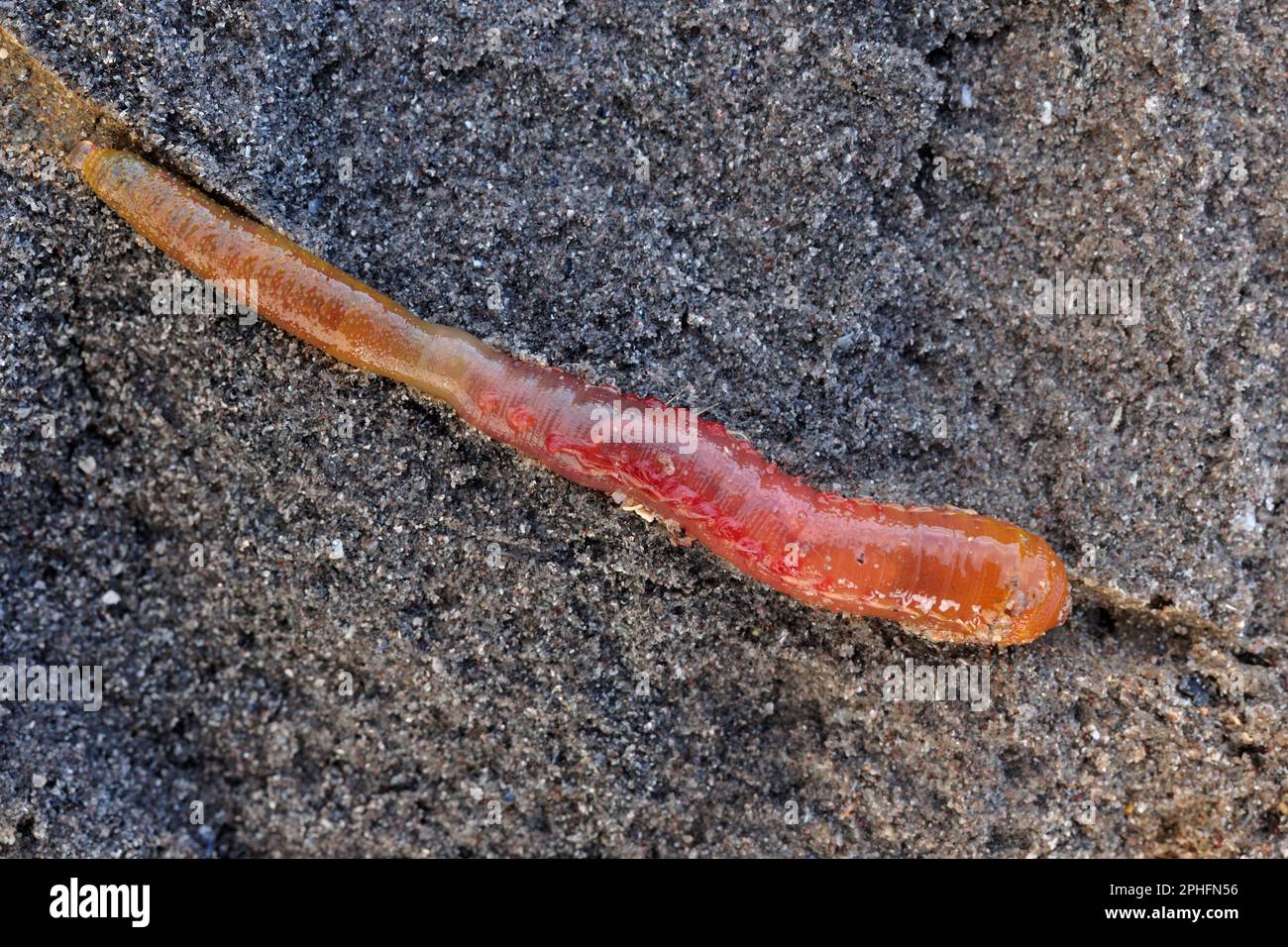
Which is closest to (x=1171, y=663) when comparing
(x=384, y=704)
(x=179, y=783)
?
(x=384, y=704)

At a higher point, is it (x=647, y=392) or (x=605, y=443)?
(x=647, y=392)

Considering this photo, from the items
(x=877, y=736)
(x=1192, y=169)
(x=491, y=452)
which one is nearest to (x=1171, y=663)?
(x=877, y=736)

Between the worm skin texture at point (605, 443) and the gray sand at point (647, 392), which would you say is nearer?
the worm skin texture at point (605, 443)

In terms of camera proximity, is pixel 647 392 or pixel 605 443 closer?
pixel 605 443

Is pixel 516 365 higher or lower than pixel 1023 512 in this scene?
higher

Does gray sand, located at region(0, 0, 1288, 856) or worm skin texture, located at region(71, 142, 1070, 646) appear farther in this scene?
gray sand, located at region(0, 0, 1288, 856)

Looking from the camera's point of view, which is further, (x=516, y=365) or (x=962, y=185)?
(x=962, y=185)
